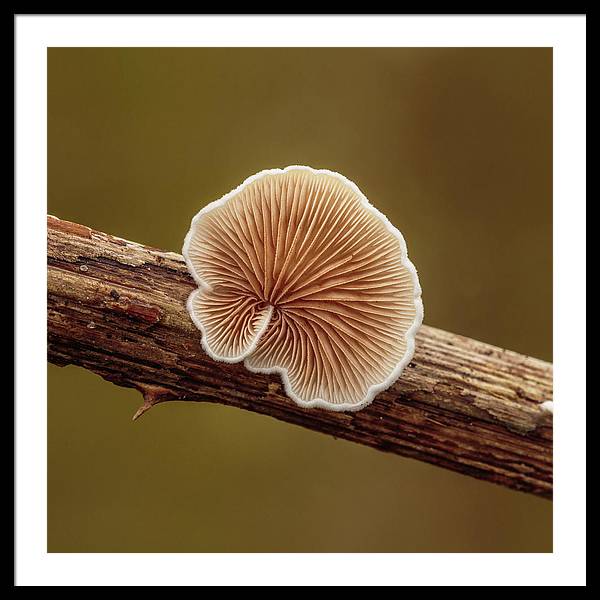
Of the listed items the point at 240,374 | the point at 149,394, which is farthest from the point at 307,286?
the point at 149,394

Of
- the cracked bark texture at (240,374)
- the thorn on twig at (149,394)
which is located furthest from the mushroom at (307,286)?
the thorn on twig at (149,394)

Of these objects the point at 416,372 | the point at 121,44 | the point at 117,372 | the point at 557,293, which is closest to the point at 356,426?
the point at 416,372

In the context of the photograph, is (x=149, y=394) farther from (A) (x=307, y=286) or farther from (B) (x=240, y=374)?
(A) (x=307, y=286)

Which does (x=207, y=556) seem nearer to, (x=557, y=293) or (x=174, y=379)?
(x=174, y=379)

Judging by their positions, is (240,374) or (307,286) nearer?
(307,286)

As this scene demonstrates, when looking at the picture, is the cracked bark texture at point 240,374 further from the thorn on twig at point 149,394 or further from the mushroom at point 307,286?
the mushroom at point 307,286
